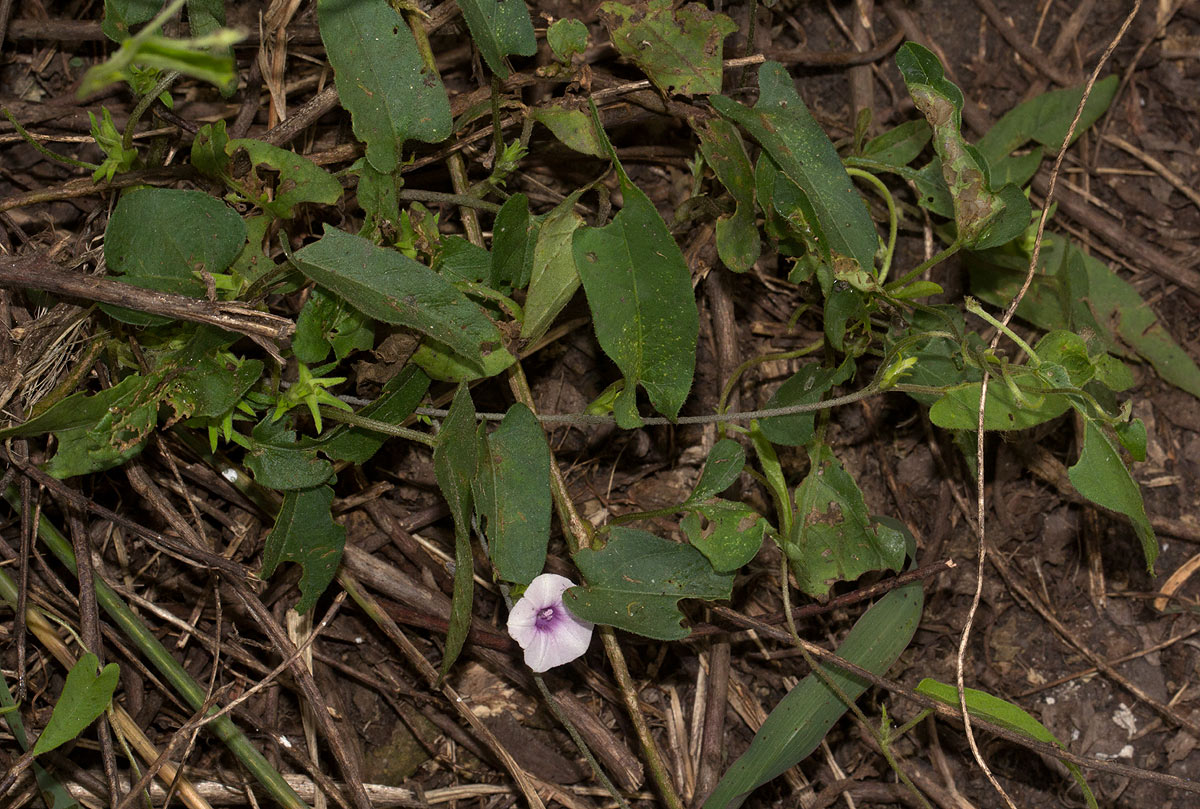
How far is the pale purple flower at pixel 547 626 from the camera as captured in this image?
1.66 m

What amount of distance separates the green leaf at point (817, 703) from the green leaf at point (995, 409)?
0.39 metres

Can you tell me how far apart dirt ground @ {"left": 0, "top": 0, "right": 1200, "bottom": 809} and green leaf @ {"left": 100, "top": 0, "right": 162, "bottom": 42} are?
162 mm

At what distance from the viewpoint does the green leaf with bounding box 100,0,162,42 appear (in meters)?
1.63

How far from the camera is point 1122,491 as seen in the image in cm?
165

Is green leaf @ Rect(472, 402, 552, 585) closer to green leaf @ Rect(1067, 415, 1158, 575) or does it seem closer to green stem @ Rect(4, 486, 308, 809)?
green stem @ Rect(4, 486, 308, 809)

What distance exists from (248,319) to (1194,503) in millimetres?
2070

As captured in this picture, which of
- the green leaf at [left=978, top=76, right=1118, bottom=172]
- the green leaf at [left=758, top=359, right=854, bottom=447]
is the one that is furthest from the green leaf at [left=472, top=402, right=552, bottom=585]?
the green leaf at [left=978, top=76, right=1118, bottom=172]

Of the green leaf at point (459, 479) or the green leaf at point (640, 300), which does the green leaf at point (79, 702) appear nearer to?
the green leaf at point (459, 479)

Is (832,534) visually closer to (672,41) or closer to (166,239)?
(672,41)

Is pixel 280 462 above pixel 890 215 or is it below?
below

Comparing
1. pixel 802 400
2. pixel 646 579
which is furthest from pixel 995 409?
pixel 646 579

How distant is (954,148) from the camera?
1.75 metres

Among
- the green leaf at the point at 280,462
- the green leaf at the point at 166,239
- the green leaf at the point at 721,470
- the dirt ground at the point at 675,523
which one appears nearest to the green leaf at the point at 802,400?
the green leaf at the point at 721,470

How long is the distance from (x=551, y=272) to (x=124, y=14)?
34.0 inches
